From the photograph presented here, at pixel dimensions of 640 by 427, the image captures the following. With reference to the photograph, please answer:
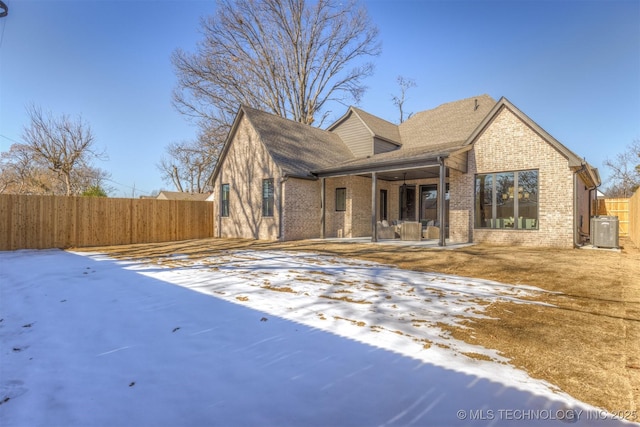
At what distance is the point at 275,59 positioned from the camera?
25.1 metres

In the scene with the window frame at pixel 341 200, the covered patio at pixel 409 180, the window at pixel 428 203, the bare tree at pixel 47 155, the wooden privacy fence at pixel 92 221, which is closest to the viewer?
the covered patio at pixel 409 180

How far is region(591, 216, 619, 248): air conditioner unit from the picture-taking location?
34.0 ft

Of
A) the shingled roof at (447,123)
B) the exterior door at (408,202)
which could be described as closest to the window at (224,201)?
the exterior door at (408,202)

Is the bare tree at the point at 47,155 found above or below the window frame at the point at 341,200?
above

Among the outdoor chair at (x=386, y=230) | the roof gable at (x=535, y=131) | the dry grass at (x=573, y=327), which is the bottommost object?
Answer: the dry grass at (x=573, y=327)

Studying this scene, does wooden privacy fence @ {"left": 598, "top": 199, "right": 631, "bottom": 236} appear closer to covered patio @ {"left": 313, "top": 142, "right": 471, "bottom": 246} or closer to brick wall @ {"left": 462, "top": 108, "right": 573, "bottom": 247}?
covered patio @ {"left": 313, "top": 142, "right": 471, "bottom": 246}

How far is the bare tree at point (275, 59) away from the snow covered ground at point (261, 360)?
68.6 feet

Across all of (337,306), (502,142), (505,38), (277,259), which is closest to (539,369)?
(337,306)

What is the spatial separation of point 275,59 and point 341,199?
1534cm

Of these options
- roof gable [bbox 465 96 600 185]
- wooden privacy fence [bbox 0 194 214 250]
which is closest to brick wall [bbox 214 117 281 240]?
wooden privacy fence [bbox 0 194 214 250]

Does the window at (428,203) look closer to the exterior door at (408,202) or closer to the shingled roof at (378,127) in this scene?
the exterior door at (408,202)

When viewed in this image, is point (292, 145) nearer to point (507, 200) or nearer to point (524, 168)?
point (507, 200)

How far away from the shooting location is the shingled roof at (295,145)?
48.3 ft

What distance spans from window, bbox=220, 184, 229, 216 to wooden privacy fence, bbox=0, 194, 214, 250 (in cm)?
97
